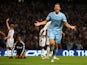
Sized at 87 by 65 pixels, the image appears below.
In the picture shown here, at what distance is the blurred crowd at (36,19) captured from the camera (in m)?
34.6

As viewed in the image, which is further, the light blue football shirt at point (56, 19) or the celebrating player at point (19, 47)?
the celebrating player at point (19, 47)

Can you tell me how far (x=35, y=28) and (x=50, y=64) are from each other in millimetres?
17671

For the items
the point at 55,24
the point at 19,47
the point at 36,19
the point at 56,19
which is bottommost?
the point at 19,47

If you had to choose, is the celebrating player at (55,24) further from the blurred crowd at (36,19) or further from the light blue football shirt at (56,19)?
the blurred crowd at (36,19)

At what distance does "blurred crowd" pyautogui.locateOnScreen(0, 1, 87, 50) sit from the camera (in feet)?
114

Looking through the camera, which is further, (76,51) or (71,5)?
(71,5)

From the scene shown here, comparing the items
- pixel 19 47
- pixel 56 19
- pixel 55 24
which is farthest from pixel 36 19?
pixel 56 19

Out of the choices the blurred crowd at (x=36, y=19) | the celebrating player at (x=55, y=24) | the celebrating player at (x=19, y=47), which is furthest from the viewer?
the blurred crowd at (x=36, y=19)

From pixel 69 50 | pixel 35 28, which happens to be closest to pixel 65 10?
pixel 35 28

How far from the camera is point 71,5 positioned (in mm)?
43156

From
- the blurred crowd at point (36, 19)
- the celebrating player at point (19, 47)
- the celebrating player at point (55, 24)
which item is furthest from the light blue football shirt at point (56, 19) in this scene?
the blurred crowd at point (36, 19)

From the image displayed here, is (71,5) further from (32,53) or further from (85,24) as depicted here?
(32,53)

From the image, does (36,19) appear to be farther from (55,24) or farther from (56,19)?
(56,19)

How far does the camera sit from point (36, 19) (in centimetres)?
3919
